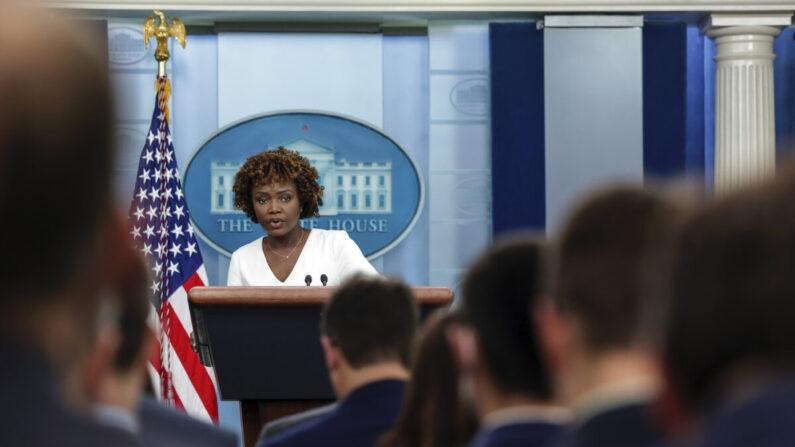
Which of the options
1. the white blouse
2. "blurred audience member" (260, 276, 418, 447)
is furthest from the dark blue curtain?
"blurred audience member" (260, 276, 418, 447)

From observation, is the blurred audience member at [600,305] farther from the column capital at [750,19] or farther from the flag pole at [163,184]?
the column capital at [750,19]

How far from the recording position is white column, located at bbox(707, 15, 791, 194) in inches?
227

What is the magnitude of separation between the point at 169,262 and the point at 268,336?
2.17 metres

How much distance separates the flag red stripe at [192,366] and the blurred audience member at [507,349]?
146 inches

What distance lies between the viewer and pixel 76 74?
1.37 feet

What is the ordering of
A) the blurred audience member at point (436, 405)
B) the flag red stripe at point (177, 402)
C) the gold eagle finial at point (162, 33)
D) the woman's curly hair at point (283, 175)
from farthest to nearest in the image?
the gold eagle finial at point (162, 33)
the flag red stripe at point (177, 402)
the woman's curly hair at point (283, 175)
the blurred audience member at point (436, 405)

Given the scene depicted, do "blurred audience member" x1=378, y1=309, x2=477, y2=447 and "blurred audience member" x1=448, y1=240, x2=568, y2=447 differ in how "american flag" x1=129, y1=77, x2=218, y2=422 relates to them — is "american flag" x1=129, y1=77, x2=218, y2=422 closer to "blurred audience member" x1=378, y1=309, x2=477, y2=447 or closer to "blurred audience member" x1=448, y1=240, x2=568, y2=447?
"blurred audience member" x1=378, y1=309, x2=477, y2=447

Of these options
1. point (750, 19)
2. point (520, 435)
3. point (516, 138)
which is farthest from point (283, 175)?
point (520, 435)

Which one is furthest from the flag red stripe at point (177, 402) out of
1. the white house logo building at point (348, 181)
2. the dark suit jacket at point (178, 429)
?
Answer: the dark suit jacket at point (178, 429)

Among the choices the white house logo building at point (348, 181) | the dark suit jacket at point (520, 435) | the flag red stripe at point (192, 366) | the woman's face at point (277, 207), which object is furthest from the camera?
the white house logo building at point (348, 181)

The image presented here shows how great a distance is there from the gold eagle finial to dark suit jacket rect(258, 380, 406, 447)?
3.72 metres

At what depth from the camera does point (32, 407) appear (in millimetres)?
432

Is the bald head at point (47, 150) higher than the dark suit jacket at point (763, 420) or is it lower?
higher

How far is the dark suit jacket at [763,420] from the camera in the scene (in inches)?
15.2
